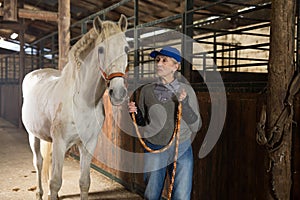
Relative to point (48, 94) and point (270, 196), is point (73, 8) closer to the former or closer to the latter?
point (48, 94)

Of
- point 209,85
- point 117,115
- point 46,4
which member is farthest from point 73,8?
point 209,85

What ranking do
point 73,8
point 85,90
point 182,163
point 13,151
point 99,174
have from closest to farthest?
point 182,163 < point 85,90 < point 99,174 < point 13,151 < point 73,8

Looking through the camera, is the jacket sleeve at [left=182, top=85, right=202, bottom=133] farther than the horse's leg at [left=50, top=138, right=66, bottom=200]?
No

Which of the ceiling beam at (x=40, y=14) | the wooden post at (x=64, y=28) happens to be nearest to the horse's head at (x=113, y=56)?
the wooden post at (x=64, y=28)

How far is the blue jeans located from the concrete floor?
1.40m

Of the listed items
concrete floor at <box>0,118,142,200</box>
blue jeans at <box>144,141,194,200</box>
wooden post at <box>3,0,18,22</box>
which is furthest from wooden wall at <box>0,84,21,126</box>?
blue jeans at <box>144,141,194,200</box>

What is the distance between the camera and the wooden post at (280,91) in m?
1.52

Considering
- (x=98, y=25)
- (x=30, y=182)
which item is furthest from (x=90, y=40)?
(x=30, y=182)

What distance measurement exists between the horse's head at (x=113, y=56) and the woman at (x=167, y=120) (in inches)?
5.1

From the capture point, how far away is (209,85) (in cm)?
256

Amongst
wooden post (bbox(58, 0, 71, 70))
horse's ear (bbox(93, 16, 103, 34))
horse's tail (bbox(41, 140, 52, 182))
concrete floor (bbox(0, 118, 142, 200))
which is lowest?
concrete floor (bbox(0, 118, 142, 200))

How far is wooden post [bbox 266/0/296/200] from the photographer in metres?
1.52

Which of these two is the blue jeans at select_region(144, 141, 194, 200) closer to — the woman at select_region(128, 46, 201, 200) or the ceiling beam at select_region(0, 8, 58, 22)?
the woman at select_region(128, 46, 201, 200)

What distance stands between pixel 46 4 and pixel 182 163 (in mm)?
7711
